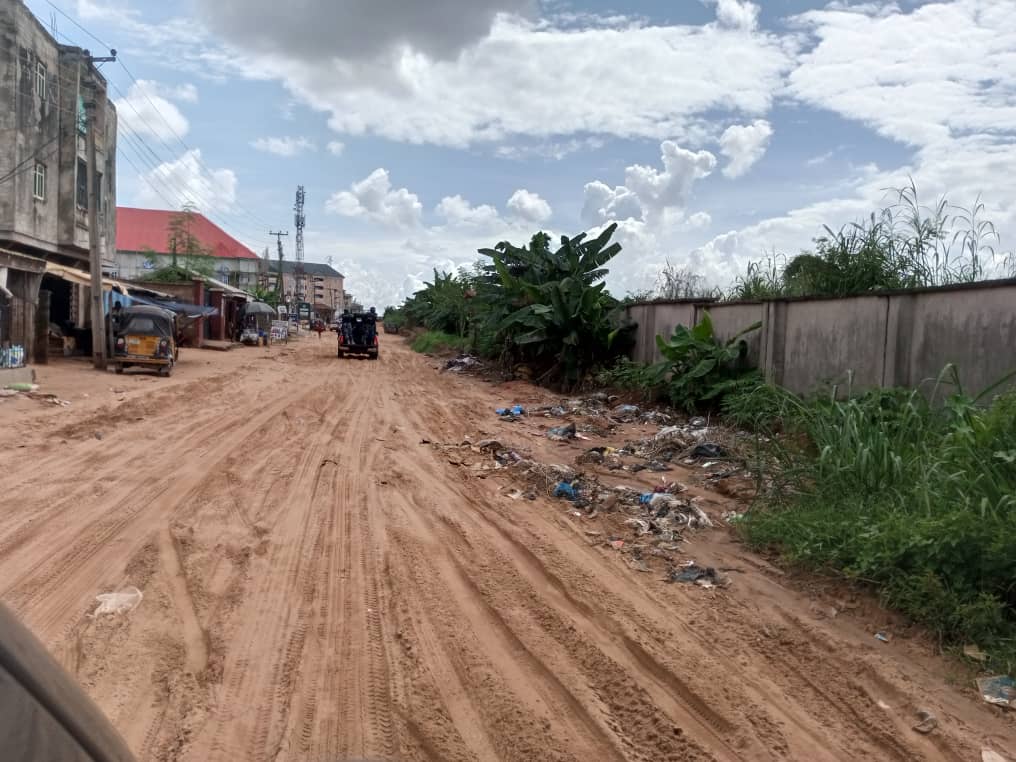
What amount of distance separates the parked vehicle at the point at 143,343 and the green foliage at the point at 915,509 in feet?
61.8

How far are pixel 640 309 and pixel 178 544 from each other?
14216 millimetres

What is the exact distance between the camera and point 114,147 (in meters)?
32.9

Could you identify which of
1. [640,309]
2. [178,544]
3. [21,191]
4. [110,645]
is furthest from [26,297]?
[110,645]

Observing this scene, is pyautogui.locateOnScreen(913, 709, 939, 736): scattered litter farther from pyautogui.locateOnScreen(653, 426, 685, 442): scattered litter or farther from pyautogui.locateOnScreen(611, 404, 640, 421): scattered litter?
pyautogui.locateOnScreen(611, 404, 640, 421): scattered litter

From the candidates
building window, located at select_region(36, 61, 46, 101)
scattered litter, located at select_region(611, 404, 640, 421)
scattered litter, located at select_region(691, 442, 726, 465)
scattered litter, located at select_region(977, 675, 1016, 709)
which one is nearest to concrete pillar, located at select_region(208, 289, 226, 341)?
building window, located at select_region(36, 61, 46, 101)

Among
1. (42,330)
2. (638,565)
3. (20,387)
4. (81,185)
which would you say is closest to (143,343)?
(42,330)

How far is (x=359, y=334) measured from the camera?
33844 millimetres

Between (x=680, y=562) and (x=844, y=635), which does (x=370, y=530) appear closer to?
(x=680, y=562)

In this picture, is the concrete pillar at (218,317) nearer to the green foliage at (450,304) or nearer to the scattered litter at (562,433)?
the green foliage at (450,304)

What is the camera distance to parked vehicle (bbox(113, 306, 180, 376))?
21.7 m

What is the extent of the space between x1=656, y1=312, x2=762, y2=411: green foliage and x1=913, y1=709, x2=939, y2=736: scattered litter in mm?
9201

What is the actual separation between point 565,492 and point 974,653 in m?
4.49

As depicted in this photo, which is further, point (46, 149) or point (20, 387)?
point (46, 149)

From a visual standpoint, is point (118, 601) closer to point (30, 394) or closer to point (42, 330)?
point (30, 394)
